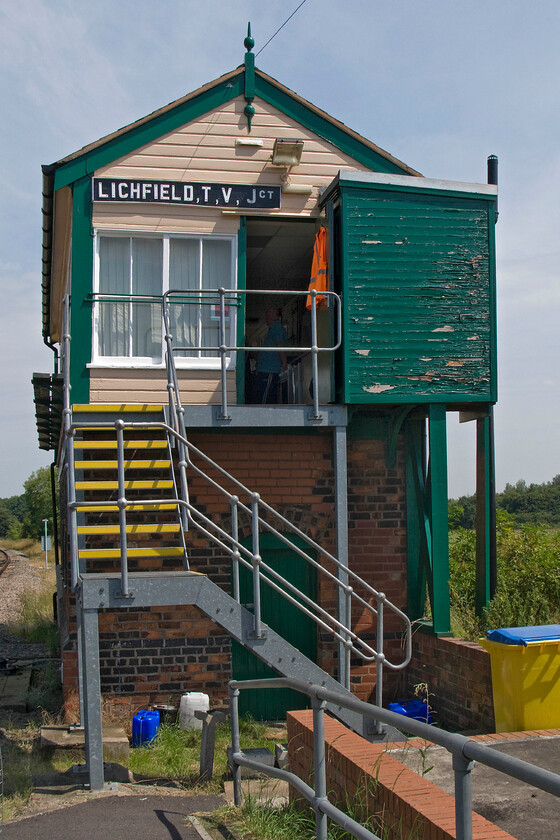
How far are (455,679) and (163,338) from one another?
15.8 feet

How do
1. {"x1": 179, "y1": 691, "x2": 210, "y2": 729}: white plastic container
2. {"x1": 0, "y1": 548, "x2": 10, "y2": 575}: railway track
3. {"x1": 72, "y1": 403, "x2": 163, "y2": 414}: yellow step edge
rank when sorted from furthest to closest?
1. {"x1": 0, "y1": 548, "x2": 10, "y2": 575}: railway track
2. {"x1": 179, "y1": 691, "x2": 210, "y2": 729}: white plastic container
3. {"x1": 72, "y1": 403, "x2": 163, "y2": 414}: yellow step edge

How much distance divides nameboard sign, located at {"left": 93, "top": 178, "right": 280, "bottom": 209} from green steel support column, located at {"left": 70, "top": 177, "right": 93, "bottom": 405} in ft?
0.59

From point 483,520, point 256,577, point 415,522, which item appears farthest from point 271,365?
point 256,577

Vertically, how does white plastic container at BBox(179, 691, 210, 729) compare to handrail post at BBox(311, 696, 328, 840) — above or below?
below

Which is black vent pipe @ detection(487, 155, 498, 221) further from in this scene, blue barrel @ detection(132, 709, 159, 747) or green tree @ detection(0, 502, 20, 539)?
green tree @ detection(0, 502, 20, 539)

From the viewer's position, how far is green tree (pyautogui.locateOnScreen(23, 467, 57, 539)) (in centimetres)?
5822

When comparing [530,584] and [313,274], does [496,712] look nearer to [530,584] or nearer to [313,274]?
[530,584]

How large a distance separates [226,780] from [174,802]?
843mm

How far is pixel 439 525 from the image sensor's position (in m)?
9.20

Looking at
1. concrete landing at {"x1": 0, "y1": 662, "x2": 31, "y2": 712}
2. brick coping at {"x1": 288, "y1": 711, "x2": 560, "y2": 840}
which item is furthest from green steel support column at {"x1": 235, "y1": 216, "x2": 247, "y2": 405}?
concrete landing at {"x1": 0, "y1": 662, "x2": 31, "y2": 712}

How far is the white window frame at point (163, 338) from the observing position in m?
9.43

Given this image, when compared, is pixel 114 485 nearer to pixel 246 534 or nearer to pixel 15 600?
pixel 246 534

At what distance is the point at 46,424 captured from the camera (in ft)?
44.9

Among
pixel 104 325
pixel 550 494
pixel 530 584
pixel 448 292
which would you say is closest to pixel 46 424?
pixel 104 325
